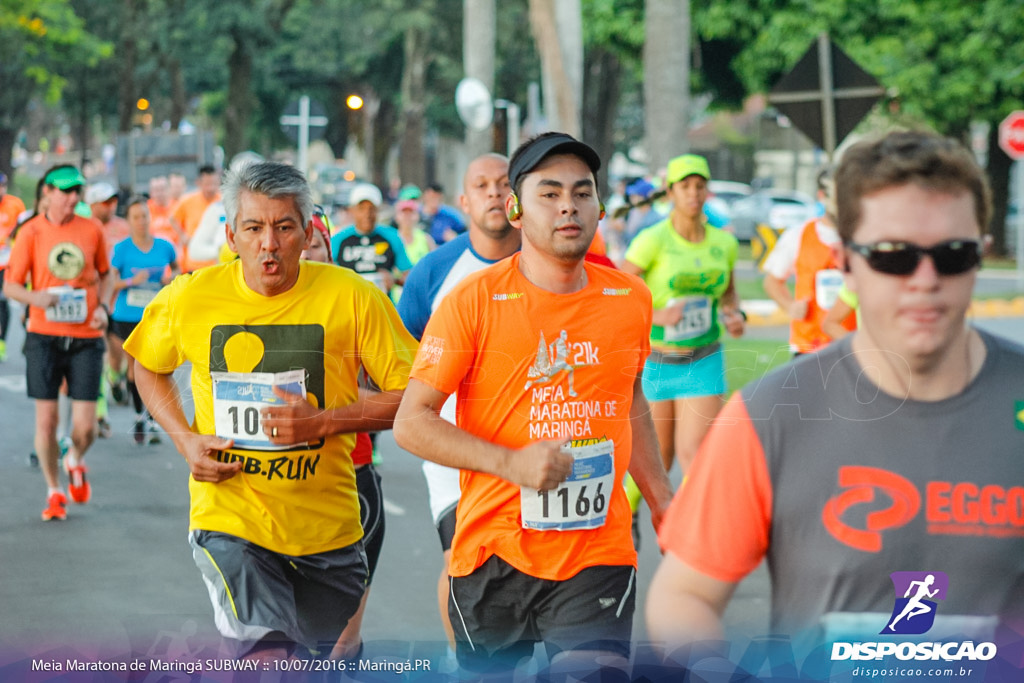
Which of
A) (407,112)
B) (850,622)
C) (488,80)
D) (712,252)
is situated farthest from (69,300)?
(407,112)

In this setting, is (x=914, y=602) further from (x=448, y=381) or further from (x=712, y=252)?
(x=712, y=252)

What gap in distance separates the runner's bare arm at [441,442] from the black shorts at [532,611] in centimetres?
37

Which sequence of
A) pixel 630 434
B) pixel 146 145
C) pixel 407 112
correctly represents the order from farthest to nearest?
pixel 407 112 → pixel 146 145 → pixel 630 434

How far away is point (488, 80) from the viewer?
19.2m

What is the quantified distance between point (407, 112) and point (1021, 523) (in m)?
43.9

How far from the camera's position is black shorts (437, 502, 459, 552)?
5.12 meters

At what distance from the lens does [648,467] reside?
3994mm

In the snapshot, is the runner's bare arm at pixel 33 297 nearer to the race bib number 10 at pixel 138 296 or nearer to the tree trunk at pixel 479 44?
the race bib number 10 at pixel 138 296

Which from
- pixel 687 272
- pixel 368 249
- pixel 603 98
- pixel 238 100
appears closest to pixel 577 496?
pixel 687 272

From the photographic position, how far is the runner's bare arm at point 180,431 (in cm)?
414

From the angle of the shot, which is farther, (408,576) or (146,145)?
(146,145)

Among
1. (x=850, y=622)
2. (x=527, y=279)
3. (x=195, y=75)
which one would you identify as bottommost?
(x=850, y=622)

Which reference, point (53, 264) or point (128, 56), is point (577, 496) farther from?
point (128, 56)

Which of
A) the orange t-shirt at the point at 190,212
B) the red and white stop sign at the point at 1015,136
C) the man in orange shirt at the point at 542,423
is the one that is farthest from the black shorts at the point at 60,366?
the red and white stop sign at the point at 1015,136
